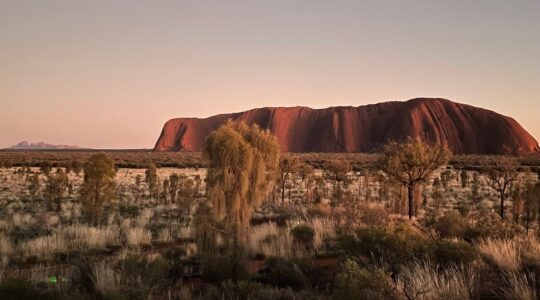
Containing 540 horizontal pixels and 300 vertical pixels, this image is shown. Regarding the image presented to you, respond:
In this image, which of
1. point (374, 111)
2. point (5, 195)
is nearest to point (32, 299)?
point (5, 195)

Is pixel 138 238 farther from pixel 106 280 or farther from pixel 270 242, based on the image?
pixel 106 280

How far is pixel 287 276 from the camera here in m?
9.15

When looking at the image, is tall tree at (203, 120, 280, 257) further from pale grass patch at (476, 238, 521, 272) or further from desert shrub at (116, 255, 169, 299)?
pale grass patch at (476, 238, 521, 272)

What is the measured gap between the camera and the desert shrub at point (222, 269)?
31.1 feet

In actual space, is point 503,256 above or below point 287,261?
above

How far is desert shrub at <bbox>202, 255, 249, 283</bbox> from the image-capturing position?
373 inches

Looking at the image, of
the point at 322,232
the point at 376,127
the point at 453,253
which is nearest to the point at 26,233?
the point at 322,232

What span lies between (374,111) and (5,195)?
13239cm

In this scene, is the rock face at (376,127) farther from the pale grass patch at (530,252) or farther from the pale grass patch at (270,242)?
the pale grass patch at (530,252)

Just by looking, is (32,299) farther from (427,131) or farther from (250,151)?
(427,131)

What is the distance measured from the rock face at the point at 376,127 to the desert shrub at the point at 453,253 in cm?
8701

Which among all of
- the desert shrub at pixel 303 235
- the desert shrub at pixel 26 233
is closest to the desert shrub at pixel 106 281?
the desert shrub at pixel 303 235

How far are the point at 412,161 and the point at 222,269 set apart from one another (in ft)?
39.8

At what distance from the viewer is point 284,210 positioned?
20891 mm
